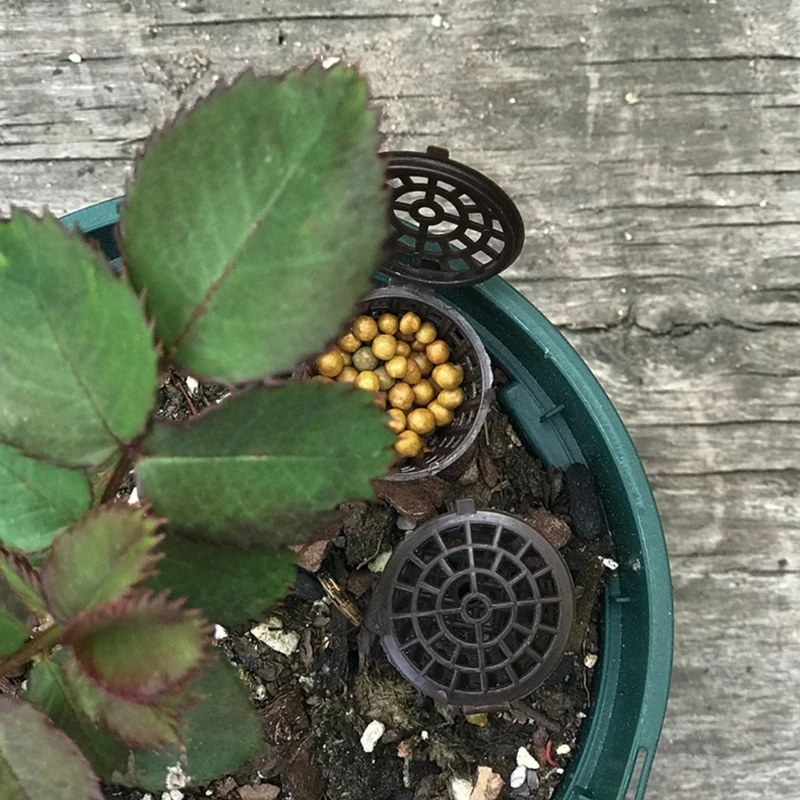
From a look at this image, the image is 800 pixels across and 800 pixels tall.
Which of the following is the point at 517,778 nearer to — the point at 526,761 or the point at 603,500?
the point at 526,761

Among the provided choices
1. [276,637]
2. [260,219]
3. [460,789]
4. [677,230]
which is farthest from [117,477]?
[677,230]

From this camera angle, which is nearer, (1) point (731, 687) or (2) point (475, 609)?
(2) point (475, 609)

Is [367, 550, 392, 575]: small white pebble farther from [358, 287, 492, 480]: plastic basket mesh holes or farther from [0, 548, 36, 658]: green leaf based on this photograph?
[0, 548, 36, 658]: green leaf

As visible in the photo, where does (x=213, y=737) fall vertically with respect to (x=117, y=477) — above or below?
below

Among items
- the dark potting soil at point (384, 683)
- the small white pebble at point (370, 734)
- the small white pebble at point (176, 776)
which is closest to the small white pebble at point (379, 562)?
the dark potting soil at point (384, 683)

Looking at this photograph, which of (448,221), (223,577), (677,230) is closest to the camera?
(223,577)

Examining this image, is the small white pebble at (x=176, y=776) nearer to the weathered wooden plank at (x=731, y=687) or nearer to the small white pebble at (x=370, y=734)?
the small white pebble at (x=370, y=734)

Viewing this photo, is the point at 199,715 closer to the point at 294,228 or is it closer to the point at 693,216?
the point at 294,228
